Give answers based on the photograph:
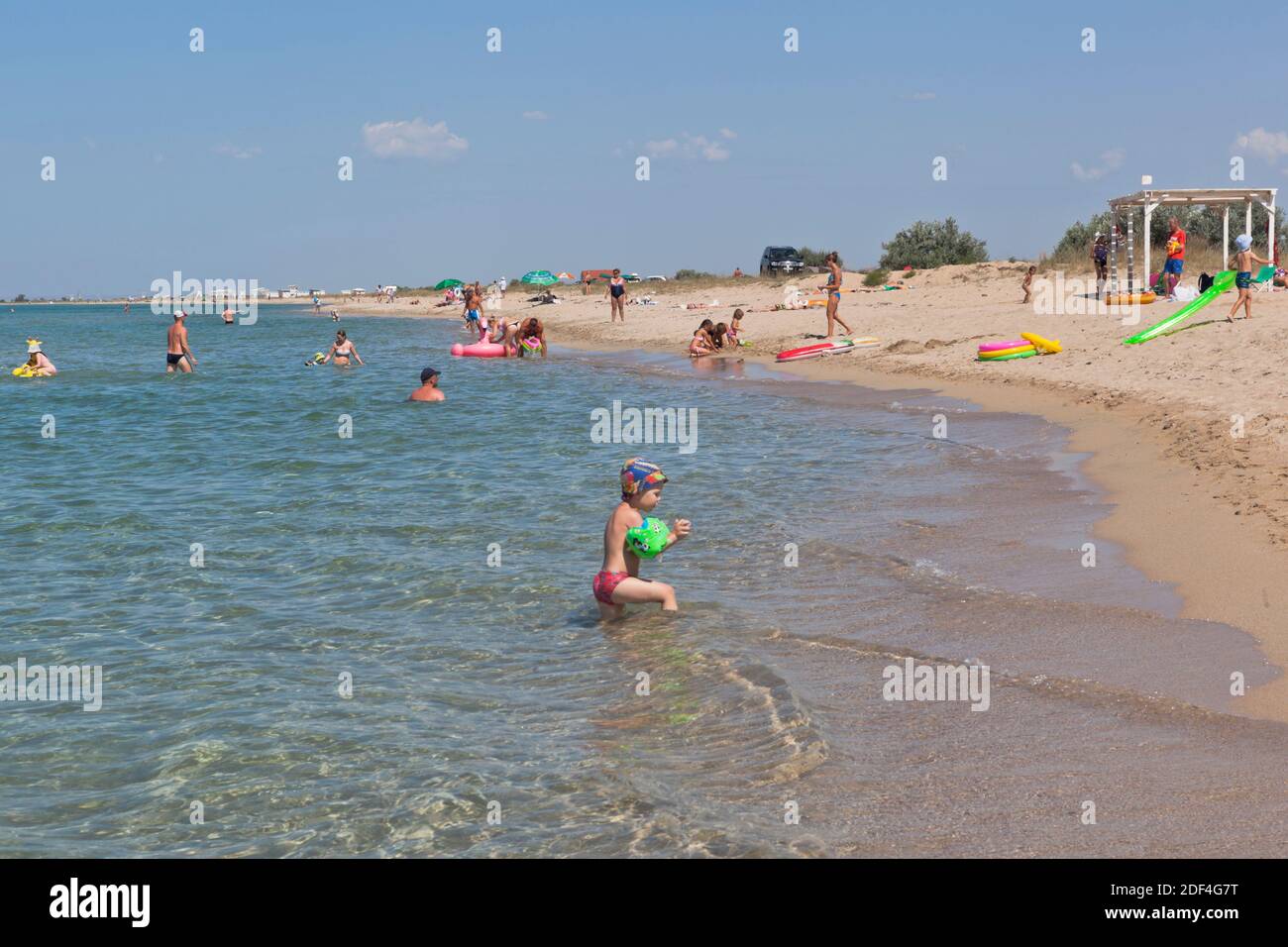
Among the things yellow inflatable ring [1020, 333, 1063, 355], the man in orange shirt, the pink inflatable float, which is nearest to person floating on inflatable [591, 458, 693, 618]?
yellow inflatable ring [1020, 333, 1063, 355]

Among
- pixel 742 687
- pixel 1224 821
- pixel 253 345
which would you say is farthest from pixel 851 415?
pixel 253 345

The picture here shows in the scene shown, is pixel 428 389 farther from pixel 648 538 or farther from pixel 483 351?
pixel 648 538

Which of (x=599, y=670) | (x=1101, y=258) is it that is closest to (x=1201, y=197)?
(x=1101, y=258)

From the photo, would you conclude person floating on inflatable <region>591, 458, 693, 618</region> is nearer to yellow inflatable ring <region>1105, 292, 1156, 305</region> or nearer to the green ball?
the green ball

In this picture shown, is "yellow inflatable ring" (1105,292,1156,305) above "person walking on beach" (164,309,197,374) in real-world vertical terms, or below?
above

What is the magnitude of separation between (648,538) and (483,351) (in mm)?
26700

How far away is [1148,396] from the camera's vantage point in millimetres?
16453

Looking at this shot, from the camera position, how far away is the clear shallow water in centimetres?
499

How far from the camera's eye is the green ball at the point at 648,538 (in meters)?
7.96

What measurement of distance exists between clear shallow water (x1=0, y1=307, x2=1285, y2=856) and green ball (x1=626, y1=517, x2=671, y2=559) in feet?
1.61

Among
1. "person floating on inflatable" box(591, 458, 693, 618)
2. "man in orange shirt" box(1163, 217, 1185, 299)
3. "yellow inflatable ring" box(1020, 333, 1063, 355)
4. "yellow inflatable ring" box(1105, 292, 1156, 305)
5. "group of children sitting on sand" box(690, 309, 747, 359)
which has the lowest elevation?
"person floating on inflatable" box(591, 458, 693, 618)

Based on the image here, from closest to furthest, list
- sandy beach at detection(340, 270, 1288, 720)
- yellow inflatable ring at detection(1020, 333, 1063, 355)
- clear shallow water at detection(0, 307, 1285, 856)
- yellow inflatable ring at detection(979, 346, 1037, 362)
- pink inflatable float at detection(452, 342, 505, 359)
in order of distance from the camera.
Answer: clear shallow water at detection(0, 307, 1285, 856)
sandy beach at detection(340, 270, 1288, 720)
yellow inflatable ring at detection(1020, 333, 1063, 355)
yellow inflatable ring at detection(979, 346, 1037, 362)
pink inflatable float at detection(452, 342, 505, 359)

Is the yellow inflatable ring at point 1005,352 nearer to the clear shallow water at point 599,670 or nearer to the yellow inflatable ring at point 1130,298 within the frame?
the yellow inflatable ring at point 1130,298
